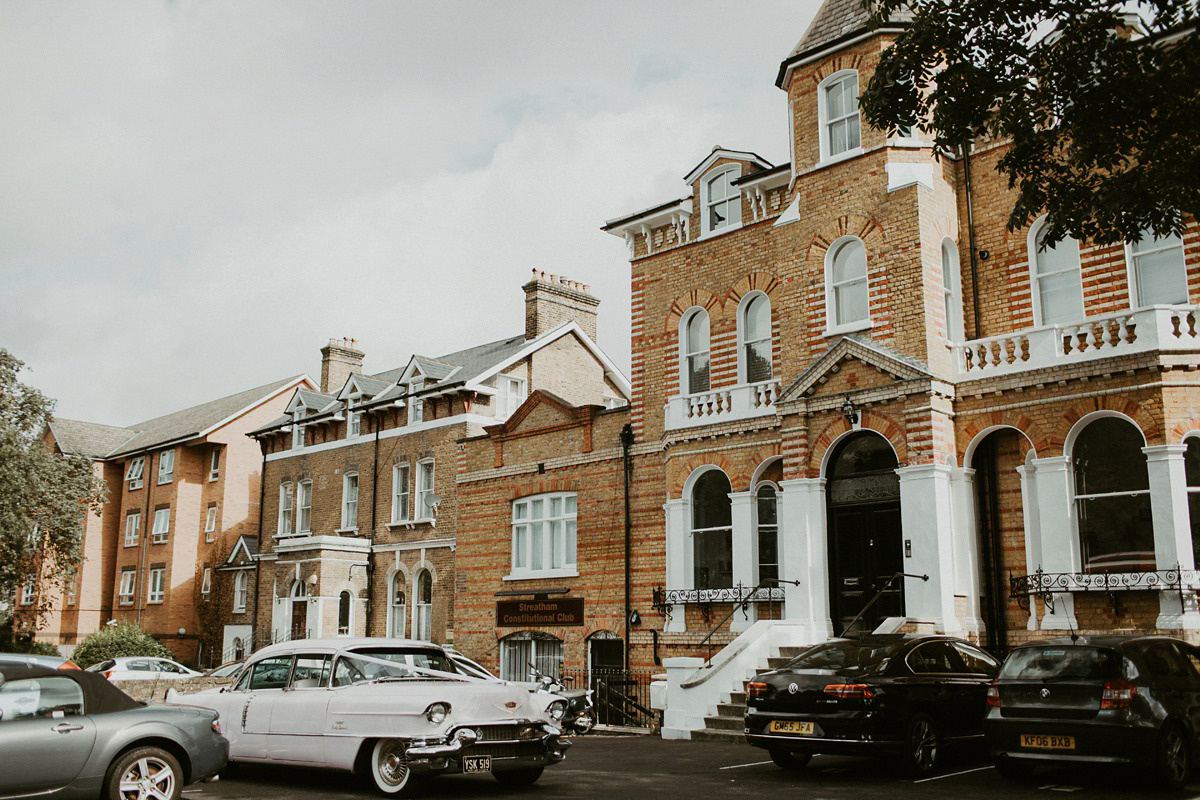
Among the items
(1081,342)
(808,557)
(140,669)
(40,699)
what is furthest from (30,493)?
(1081,342)

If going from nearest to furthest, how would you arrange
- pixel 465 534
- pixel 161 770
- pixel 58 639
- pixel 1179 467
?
1. pixel 161 770
2. pixel 1179 467
3. pixel 465 534
4. pixel 58 639

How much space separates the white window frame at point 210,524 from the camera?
137 ft

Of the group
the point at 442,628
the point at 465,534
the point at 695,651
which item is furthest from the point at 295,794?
the point at 442,628

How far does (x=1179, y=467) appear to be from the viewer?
576 inches

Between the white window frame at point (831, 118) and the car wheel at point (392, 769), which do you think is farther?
the white window frame at point (831, 118)

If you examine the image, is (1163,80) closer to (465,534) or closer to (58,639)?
(465,534)

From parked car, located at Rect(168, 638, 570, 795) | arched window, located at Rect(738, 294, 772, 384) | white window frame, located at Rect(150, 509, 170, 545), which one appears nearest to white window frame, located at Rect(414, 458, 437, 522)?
arched window, located at Rect(738, 294, 772, 384)

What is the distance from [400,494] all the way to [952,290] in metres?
19.0

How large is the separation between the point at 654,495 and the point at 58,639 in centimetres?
3757

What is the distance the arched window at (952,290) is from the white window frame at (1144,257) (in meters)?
2.73

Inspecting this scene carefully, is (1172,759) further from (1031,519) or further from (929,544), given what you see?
(1031,519)

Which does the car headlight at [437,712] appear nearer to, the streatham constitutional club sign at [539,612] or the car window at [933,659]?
the car window at [933,659]

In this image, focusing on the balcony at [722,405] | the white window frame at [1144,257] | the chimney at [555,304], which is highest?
the chimney at [555,304]

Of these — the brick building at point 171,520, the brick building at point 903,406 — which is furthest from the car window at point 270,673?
the brick building at point 171,520
